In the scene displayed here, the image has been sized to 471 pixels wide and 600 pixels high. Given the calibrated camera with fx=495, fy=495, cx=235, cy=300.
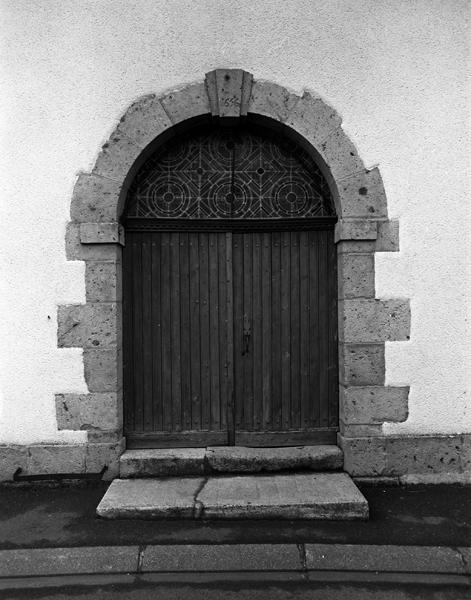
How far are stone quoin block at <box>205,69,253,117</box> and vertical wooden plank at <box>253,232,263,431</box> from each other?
42.4 inches

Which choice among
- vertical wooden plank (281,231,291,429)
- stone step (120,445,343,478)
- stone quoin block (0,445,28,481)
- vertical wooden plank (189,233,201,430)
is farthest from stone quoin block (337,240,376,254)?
stone quoin block (0,445,28,481)

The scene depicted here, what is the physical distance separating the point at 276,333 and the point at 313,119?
1.86 m

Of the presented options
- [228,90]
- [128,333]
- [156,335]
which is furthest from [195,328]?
[228,90]

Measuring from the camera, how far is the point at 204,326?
4.42 m

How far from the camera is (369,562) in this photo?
9.91 feet

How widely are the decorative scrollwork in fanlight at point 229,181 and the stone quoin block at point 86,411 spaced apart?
5.27 ft

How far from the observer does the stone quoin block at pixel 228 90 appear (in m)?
4.16

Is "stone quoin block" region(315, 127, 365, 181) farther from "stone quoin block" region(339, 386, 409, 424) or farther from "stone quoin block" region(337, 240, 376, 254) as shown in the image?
"stone quoin block" region(339, 386, 409, 424)

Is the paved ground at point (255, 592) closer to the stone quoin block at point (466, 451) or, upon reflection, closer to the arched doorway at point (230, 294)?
the stone quoin block at point (466, 451)

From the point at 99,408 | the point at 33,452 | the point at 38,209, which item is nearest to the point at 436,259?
the point at 99,408

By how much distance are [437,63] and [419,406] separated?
290 cm

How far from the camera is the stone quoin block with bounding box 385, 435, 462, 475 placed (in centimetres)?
414

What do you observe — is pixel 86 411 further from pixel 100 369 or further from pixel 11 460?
pixel 11 460

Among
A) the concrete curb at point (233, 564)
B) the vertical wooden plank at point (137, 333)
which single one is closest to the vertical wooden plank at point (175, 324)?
the vertical wooden plank at point (137, 333)
